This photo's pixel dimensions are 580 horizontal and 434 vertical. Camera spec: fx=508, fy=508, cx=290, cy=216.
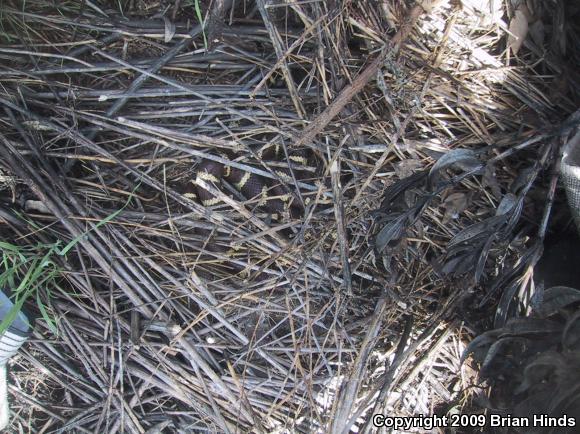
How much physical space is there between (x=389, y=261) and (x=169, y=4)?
4.11 feet

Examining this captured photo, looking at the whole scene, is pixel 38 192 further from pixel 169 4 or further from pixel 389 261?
pixel 389 261

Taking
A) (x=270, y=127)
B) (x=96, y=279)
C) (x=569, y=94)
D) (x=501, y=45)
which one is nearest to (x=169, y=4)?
(x=270, y=127)

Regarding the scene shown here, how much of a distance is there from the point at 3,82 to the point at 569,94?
208cm

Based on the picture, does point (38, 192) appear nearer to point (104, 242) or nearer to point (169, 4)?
point (104, 242)

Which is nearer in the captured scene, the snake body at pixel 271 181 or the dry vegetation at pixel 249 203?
the dry vegetation at pixel 249 203

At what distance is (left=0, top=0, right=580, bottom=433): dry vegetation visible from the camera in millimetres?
1808

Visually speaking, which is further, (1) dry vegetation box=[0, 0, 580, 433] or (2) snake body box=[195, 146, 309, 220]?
(2) snake body box=[195, 146, 309, 220]

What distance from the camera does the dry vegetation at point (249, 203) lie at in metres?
1.81

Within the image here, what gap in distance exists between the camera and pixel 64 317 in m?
1.94

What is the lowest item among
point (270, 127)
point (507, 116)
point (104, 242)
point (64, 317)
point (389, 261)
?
point (64, 317)

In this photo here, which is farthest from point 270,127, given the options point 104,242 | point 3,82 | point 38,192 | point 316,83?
point 3,82

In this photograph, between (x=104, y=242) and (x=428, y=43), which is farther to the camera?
(x=104, y=242)

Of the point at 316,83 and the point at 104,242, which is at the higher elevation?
the point at 316,83

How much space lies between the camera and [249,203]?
6.53 feet
